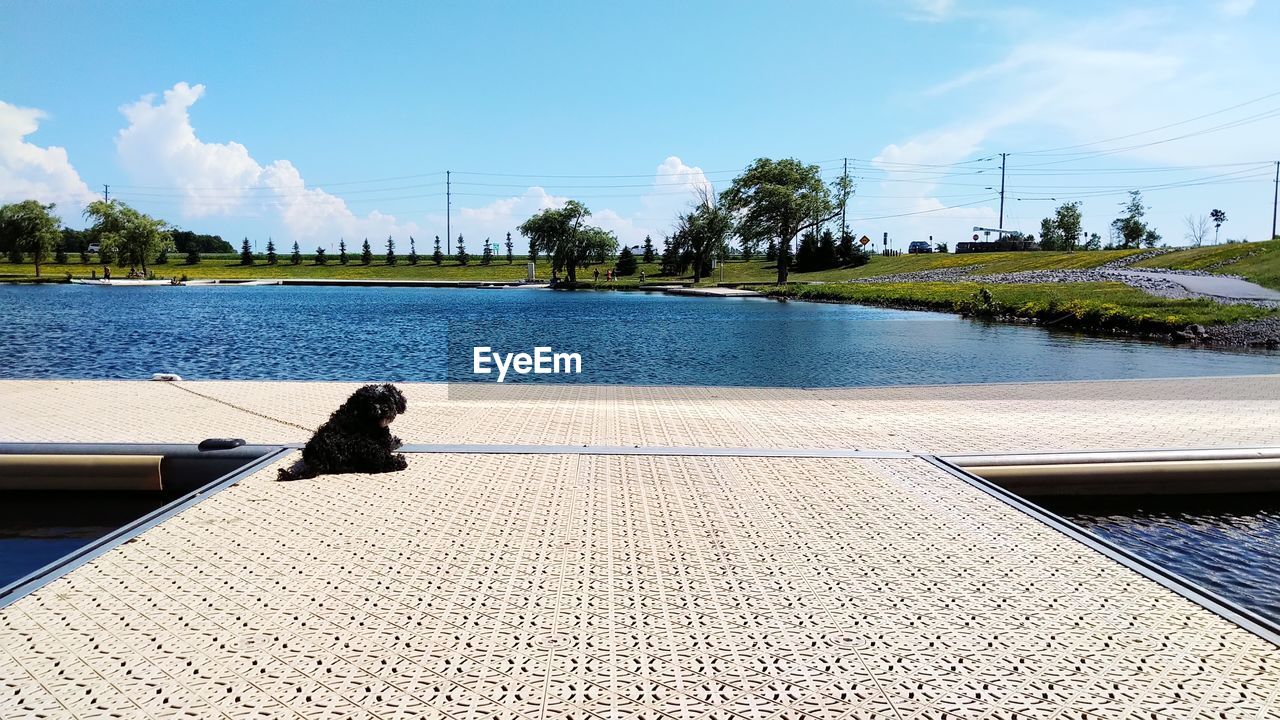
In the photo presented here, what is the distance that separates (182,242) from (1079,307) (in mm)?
109719

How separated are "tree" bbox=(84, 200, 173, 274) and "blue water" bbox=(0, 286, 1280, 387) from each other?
4325 centimetres

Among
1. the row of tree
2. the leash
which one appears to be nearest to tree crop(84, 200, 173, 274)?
the row of tree

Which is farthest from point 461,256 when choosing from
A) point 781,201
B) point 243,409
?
point 243,409

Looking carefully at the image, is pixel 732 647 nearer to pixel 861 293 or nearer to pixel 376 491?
pixel 376 491

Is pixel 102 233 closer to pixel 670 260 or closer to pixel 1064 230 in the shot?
pixel 670 260

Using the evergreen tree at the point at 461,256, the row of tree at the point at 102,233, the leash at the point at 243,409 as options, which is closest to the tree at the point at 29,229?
the row of tree at the point at 102,233

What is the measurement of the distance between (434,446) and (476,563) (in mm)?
2755

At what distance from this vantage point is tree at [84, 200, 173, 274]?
7412cm

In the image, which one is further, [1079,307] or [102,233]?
[102,233]

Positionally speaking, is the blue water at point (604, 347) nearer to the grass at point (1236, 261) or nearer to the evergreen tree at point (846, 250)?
the grass at point (1236, 261)

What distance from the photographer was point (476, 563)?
4.08 m

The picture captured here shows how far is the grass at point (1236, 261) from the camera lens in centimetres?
3354

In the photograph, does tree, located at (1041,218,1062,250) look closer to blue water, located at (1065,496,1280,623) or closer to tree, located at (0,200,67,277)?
blue water, located at (1065,496,1280,623)

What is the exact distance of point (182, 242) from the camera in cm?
10644
